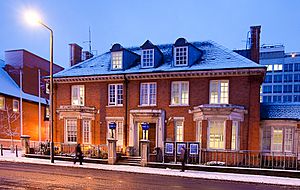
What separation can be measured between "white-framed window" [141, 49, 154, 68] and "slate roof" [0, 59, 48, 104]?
61.7ft

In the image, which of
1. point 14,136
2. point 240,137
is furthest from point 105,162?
point 14,136

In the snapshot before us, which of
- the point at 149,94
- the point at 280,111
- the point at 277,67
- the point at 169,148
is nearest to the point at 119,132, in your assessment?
the point at 149,94

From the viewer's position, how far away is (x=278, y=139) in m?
19.5

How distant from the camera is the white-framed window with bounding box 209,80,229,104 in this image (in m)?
19.9

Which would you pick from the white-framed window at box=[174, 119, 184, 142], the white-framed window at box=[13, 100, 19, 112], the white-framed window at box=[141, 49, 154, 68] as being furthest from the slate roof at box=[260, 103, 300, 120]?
the white-framed window at box=[13, 100, 19, 112]

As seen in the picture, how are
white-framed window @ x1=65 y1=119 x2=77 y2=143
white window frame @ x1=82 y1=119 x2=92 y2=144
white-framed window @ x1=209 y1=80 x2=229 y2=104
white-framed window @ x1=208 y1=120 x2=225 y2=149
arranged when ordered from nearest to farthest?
1. white-framed window @ x1=208 y1=120 x2=225 y2=149
2. white-framed window @ x1=209 y1=80 x2=229 y2=104
3. white window frame @ x1=82 y1=119 x2=92 y2=144
4. white-framed window @ x1=65 y1=119 x2=77 y2=143

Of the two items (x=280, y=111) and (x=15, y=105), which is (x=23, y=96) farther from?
(x=280, y=111)

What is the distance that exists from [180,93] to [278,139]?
332 inches

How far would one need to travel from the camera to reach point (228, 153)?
1819cm

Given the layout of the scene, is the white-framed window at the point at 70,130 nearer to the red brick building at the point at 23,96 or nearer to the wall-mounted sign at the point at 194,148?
the red brick building at the point at 23,96

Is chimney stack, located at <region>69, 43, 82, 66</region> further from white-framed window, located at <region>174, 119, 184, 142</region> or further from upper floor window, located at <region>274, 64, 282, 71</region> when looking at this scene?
upper floor window, located at <region>274, 64, 282, 71</region>

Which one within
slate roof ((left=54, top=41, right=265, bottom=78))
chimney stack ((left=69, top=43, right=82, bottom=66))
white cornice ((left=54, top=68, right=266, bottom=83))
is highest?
chimney stack ((left=69, top=43, right=82, bottom=66))

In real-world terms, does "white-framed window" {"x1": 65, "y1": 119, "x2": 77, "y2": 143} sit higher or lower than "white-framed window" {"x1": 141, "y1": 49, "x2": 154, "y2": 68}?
lower

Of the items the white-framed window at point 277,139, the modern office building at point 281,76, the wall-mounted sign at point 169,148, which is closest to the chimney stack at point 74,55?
the wall-mounted sign at point 169,148
